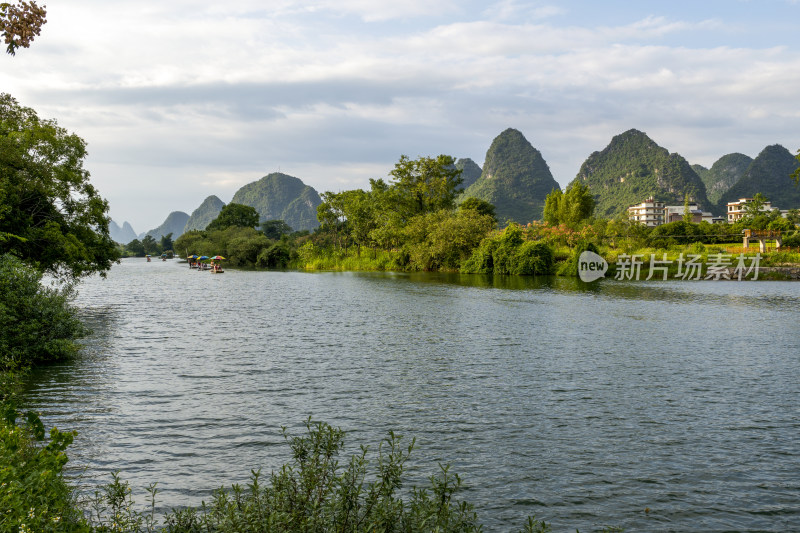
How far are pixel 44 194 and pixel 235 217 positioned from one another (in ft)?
418

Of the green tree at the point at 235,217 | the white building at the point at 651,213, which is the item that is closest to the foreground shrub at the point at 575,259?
the green tree at the point at 235,217

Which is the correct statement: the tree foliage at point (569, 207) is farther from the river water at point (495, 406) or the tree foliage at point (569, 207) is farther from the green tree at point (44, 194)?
the green tree at point (44, 194)

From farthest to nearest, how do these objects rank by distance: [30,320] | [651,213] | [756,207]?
[651,213]
[756,207]
[30,320]

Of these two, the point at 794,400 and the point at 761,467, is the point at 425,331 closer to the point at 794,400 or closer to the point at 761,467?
the point at 794,400

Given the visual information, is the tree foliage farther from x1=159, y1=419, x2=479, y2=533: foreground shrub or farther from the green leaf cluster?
x1=159, y1=419, x2=479, y2=533: foreground shrub

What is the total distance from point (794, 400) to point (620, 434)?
5768 mm

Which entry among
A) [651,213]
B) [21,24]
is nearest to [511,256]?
[21,24]

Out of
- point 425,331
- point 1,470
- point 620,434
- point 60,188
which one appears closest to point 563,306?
point 425,331

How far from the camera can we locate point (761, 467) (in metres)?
9.41
